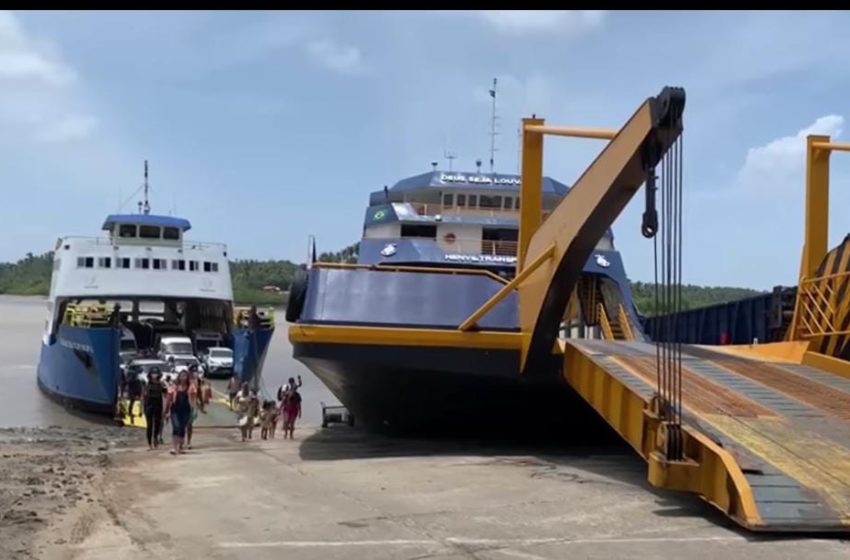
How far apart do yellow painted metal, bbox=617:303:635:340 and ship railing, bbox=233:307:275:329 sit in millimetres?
14780

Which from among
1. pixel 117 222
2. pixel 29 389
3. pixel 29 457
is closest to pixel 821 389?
pixel 29 457

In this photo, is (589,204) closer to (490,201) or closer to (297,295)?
(297,295)

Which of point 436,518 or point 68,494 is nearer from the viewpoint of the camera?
point 436,518

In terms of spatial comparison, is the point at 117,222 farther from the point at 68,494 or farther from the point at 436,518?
the point at 436,518

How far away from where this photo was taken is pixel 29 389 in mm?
35469

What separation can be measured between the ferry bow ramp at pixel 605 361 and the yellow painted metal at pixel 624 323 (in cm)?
358

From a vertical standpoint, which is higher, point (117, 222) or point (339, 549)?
point (117, 222)

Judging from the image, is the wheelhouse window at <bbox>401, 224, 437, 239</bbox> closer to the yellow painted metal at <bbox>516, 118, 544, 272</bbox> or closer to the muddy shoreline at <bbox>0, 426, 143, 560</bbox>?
the yellow painted metal at <bbox>516, 118, 544, 272</bbox>

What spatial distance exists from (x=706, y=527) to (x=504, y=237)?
44.4 feet

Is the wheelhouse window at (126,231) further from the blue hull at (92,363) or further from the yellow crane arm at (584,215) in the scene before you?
the yellow crane arm at (584,215)

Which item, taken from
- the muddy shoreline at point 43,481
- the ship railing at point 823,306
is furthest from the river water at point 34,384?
the ship railing at point 823,306

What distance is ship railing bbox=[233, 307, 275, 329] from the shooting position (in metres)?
31.1

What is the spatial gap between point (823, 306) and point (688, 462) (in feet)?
19.7

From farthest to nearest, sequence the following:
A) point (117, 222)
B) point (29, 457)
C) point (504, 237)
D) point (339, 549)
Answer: point (117, 222) → point (504, 237) → point (29, 457) → point (339, 549)
